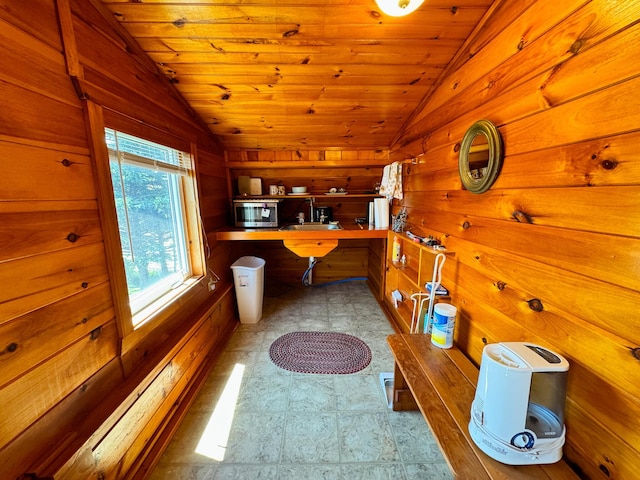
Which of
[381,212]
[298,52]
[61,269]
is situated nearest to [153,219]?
[61,269]

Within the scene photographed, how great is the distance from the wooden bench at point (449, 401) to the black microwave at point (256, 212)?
1.86 m

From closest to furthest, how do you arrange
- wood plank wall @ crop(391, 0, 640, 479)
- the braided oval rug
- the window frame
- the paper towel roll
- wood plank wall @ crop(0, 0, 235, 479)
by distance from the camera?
wood plank wall @ crop(391, 0, 640, 479), wood plank wall @ crop(0, 0, 235, 479), the window frame, the braided oval rug, the paper towel roll

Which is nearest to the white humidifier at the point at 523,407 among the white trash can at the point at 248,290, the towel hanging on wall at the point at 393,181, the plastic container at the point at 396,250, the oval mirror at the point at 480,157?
the oval mirror at the point at 480,157

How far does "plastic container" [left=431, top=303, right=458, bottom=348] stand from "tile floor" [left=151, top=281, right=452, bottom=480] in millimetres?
553

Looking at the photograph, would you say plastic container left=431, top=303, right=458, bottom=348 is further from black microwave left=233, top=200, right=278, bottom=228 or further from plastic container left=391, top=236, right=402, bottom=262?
black microwave left=233, top=200, right=278, bottom=228

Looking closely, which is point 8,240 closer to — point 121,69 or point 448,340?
point 121,69

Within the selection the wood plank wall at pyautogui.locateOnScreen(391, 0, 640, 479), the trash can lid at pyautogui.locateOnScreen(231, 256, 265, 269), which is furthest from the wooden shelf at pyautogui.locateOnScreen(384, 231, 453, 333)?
the trash can lid at pyautogui.locateOnScreen(231, 256, 265, 269)

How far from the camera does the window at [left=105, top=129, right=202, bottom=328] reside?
1.37 metres

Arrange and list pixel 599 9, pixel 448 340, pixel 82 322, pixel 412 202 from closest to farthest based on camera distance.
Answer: pixel 599 9, pixel 82 322, pixel 448 340, pixel 412 202

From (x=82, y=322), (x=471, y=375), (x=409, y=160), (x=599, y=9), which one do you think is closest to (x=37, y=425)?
(x=82, y=322)

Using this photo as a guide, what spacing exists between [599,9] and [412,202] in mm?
1567

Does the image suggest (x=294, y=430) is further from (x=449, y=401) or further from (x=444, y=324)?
(x=444, y=324)

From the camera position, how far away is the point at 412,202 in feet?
7.51

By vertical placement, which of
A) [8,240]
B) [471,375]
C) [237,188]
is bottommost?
[471,375]
